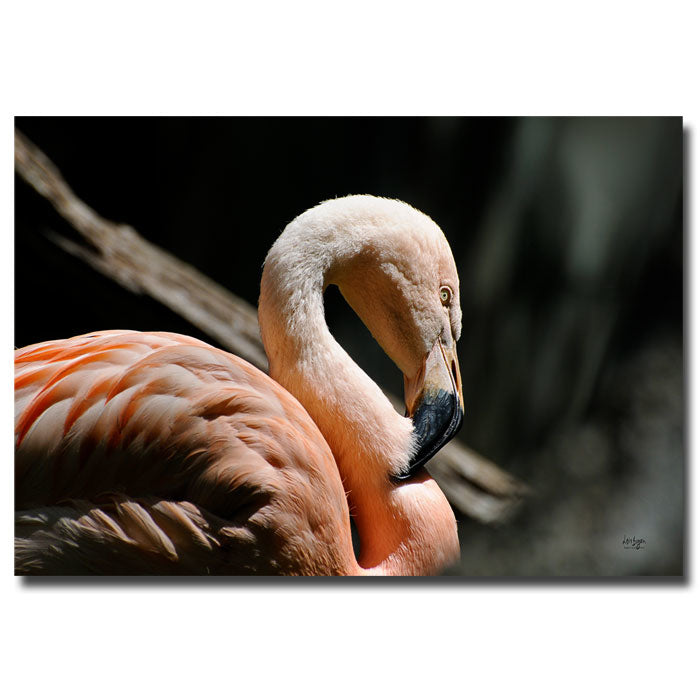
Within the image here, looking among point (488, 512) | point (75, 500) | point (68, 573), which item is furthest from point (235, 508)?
point (488, 512)

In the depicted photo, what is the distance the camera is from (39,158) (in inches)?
78.0

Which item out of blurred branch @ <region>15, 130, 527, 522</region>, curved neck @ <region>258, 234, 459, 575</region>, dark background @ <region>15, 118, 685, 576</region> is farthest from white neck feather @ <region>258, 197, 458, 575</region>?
blurred branch @ <region>15, 130, 527, 522</region>

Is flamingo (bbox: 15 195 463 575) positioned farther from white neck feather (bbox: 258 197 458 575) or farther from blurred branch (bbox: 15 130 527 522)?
blurred branch (bbox: 15 130 527 522)

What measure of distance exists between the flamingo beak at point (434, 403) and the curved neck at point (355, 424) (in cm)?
3

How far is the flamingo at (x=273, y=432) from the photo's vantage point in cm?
157

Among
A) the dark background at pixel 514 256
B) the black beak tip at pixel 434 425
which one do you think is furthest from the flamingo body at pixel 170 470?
the dark background at pixel 514 256

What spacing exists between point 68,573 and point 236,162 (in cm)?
109

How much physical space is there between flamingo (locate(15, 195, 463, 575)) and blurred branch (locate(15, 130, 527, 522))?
0.31m

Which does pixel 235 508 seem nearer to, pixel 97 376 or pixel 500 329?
pixel 97 376

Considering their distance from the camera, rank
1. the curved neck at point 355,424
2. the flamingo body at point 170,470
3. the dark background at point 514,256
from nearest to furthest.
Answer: the flamingo body at point 170,470, the curved neck at point 355,424, the dark background at point 514,256

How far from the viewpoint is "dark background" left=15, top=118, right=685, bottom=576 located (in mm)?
1955

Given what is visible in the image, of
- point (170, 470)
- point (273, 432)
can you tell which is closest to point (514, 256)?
point (273, 432)

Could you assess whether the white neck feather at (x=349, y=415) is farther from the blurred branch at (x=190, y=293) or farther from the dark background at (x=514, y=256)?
the blurred branch at (x=190, y=293)

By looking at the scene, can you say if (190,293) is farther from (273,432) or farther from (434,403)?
(434,403)
